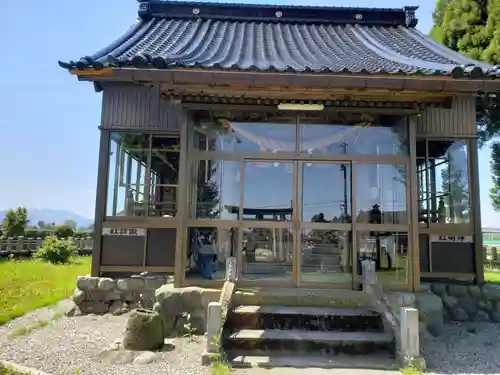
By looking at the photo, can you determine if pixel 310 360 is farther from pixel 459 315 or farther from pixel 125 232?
pixel 125 232

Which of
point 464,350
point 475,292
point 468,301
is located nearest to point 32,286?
point 464,350

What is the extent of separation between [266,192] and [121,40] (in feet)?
12.6

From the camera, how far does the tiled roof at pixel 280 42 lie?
443 centimetres

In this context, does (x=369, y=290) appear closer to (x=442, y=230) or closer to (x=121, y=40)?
(x=442, y=230)

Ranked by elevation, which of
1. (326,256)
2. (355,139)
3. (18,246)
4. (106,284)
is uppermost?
(355,139)

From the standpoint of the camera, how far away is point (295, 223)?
5.18 meters

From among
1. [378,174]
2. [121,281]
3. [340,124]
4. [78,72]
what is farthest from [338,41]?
[121,281]

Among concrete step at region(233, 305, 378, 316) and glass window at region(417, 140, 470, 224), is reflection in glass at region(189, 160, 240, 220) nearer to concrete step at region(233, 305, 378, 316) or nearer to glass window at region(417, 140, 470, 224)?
concrete step at region(233, 305, 378, 316)

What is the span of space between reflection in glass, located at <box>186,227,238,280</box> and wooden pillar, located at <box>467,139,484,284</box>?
389 centimetres

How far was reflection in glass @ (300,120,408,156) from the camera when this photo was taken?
210 inches

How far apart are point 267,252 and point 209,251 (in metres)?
0.78

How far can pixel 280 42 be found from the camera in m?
7.22

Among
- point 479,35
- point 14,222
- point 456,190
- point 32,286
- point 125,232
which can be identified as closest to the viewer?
point 125,232

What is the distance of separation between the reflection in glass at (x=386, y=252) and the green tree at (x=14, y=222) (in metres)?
16.5
